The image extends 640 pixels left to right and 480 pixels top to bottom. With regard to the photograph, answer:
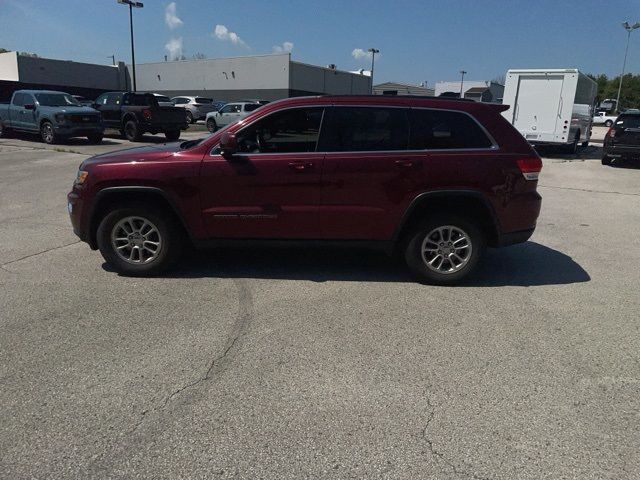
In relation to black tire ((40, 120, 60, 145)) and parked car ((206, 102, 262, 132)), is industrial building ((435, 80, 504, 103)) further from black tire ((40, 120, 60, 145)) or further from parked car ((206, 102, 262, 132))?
black tire ((40, 120, 60, 145))

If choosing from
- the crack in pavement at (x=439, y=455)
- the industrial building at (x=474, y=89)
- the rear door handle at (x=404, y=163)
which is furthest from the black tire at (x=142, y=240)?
the industrial building at (x=474, y=89)

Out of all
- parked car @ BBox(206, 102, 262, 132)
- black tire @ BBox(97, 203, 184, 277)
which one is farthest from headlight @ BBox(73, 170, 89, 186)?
parked car @ BBox(206, 102, 262, 132)

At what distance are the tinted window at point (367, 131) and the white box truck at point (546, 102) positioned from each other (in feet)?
46.5

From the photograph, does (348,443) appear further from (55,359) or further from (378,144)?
(378,144)

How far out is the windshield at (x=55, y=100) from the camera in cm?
1814

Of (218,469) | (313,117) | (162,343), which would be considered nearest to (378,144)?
(313,117)

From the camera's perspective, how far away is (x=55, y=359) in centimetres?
349

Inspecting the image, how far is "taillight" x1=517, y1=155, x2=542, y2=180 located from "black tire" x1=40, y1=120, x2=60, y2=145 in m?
17.2

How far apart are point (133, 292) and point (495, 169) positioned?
3628mm

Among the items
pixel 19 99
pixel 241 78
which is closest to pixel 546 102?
pixel 19 99

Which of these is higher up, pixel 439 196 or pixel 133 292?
pixel 439 196

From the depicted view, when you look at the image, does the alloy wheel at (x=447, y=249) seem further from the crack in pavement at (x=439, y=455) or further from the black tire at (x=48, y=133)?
the black tire at (x=48, y=133)

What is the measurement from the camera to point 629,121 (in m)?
15.5

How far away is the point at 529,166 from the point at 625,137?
13243 mm
